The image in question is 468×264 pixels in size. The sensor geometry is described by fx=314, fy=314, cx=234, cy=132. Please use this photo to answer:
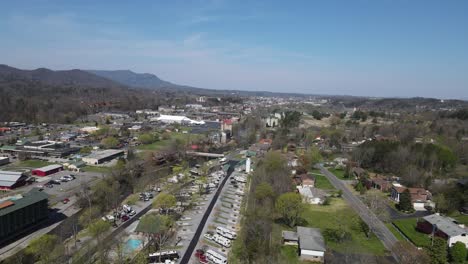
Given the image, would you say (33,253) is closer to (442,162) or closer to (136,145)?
(136,145)

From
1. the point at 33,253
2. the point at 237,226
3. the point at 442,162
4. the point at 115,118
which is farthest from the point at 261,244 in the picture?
the point at 115,118

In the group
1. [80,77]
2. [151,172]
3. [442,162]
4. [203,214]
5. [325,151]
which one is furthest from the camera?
[80,77]

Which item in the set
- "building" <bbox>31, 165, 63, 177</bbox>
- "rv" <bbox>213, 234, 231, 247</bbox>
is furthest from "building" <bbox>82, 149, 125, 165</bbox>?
"rv" <bbox>213, 234, 231, 247</bbox>

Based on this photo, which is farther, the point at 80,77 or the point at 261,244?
the point at 80,77

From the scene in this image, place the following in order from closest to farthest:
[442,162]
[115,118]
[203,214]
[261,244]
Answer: [261,244]
[203,214]
[442,162]
[115,118]

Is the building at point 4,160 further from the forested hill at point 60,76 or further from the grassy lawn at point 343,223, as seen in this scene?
the forested hill at point 60,76

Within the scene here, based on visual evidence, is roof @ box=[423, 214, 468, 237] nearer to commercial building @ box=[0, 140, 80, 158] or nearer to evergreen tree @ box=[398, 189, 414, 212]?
evergreen tree @ box=[398, 189, 414, 212]

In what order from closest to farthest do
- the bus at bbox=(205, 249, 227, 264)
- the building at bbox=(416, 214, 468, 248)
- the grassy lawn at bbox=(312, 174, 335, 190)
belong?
the bus at bbox=(205, 249, 227, 264) → the building at bbox=(416, 214, 468, 248) → the grassy lawn at bbox=(312, 174, 335, 190)
